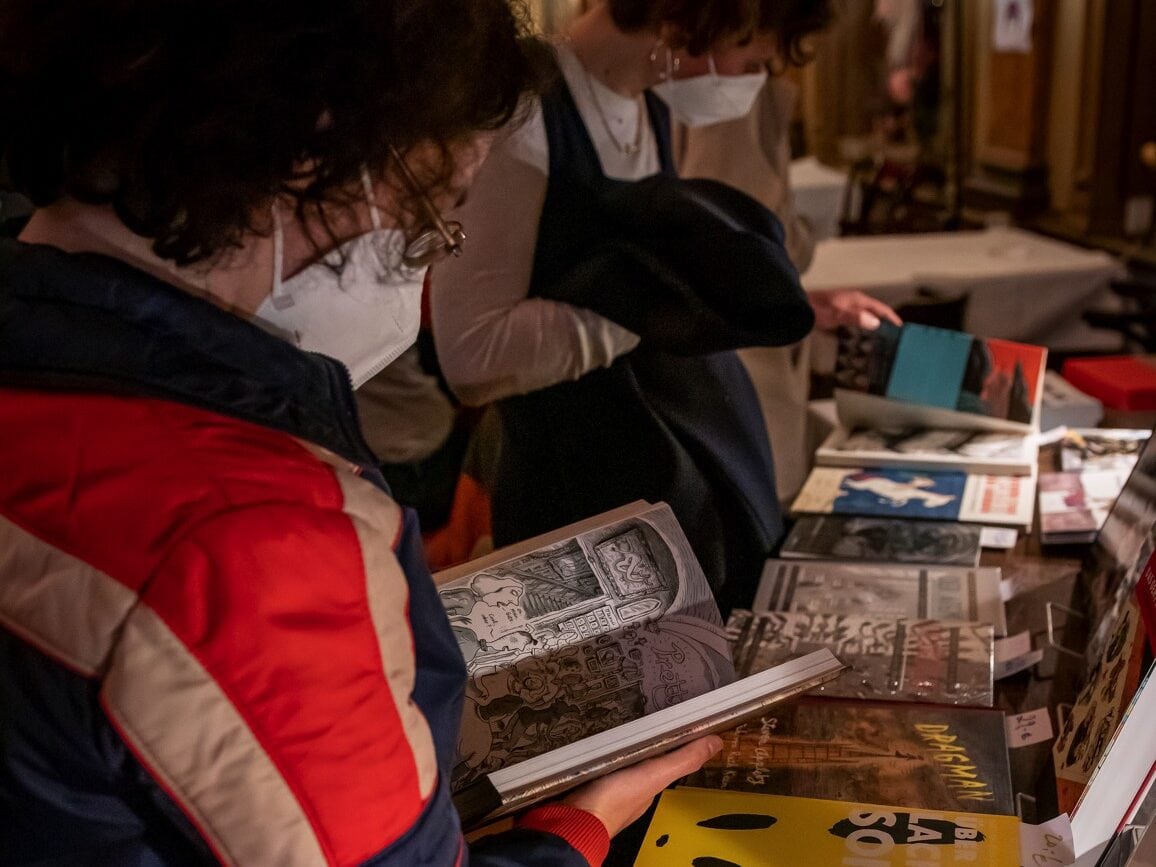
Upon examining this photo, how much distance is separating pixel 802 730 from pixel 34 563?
0.71 meters

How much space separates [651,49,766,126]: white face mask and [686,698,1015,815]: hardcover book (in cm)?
83

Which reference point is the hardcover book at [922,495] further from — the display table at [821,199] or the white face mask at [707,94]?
the display table at [821,199]

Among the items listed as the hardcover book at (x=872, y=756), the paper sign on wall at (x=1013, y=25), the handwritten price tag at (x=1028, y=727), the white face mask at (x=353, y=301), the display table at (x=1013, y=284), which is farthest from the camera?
the paper sign on wall at (x=1013, y=25)

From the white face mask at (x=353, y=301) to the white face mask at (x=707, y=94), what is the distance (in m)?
0.79

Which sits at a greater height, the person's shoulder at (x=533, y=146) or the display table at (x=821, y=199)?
the person's shoulder at (x=533, y=146)

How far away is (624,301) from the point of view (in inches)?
52.4

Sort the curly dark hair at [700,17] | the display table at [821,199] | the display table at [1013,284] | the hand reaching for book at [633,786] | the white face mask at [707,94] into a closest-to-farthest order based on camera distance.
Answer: the hand reaching for book at [633,786]
the curly dark hair at [700,17]
the white face mask at [707,94]
the display table at [1013,284]
the display table at [821,199]

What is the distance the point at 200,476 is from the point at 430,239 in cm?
26

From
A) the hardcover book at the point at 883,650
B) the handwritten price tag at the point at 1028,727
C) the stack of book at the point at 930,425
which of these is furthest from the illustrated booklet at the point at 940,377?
the handwritten price tag at the point at 1028,727

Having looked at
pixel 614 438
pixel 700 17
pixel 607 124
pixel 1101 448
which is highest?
pixel 700 17

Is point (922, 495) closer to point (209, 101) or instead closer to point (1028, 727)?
point (1028, 727)

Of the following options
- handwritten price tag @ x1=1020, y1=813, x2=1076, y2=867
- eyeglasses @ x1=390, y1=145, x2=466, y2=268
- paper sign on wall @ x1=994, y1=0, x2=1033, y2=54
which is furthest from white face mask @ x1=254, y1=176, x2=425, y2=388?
paper sign on wall @ x1=994, y1=0, x2=1033, y2=54

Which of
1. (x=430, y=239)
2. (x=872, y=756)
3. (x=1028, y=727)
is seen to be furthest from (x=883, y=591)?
(x=430, y=239)

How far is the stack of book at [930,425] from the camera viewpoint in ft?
5.62
